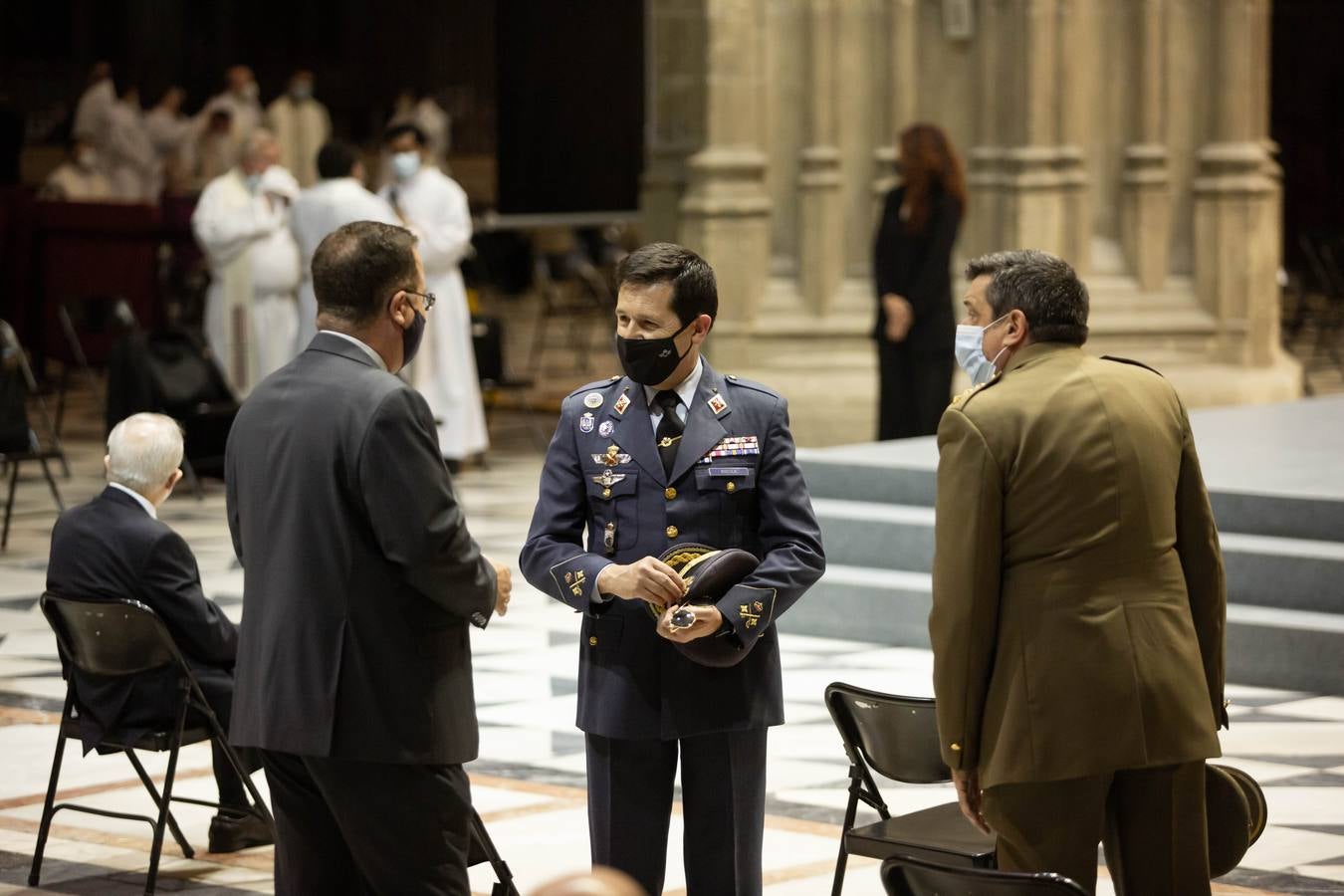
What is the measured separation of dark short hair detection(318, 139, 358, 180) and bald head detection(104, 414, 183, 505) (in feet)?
17.7

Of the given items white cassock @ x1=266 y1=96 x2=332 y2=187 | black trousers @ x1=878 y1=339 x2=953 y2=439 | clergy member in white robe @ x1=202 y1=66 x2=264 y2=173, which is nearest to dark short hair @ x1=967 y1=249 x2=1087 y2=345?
black trousers @ x1=878 y1=339 x2=953 y2=439

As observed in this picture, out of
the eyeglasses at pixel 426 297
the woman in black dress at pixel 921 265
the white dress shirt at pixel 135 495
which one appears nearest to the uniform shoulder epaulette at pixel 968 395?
the eyeglasses at pixel 426 297

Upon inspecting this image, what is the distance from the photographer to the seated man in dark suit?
506 centimetres

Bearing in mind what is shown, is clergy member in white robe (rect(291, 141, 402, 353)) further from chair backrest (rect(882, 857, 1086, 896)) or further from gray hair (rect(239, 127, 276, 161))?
chair backrest (rect(882, 857, 1086, 896))

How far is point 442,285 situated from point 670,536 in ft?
24.9

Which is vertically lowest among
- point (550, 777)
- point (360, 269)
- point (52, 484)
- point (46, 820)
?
point (550, 777)

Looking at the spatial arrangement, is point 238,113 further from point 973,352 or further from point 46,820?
point 973,352

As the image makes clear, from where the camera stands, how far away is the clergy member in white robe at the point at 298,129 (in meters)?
21.2

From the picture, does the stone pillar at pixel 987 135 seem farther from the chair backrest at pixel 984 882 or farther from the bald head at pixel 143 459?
the chair backrest at pixel 984 882

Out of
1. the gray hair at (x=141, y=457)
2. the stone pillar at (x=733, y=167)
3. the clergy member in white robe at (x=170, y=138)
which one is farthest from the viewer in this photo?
the clergy member in white robe at (x=170, y=138)

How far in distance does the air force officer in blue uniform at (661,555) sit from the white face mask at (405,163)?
744cm

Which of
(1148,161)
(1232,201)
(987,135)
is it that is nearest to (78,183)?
(987,135)

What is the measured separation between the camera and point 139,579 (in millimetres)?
5070

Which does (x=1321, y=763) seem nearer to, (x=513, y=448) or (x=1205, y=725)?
(x=1205, y=725)
